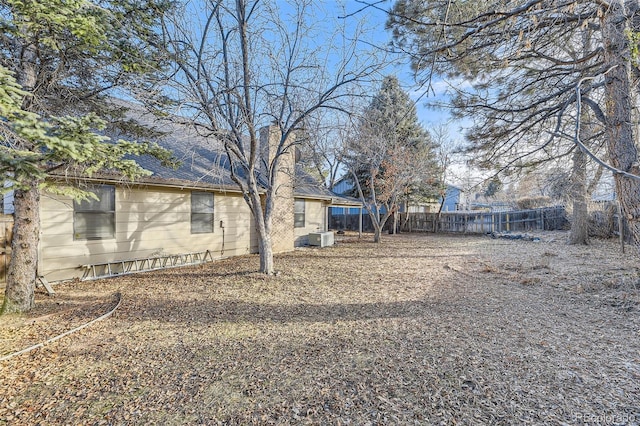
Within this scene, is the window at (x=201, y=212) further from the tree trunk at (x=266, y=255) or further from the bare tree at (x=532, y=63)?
the bare tree at (x=532, y=63)

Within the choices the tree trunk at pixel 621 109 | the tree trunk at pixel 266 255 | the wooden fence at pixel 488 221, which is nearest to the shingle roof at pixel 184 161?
the tree trunk at pixel 266 255

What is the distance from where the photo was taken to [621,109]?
4.18 metres

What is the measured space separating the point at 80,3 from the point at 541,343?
6.22 metres

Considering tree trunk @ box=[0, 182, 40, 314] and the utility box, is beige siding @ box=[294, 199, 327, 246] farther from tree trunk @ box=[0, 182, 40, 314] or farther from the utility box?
tree trunk @ box=[0, 182, 40, 314]

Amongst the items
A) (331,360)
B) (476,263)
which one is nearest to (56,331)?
(331,360)

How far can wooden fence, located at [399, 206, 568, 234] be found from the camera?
15914 millimetres

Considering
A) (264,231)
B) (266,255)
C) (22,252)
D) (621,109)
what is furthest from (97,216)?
(621,109)

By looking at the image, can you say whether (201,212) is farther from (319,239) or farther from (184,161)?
(319,239)

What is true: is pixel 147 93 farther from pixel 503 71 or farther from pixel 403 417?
pixel 503 71

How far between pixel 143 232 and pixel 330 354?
6.11 m

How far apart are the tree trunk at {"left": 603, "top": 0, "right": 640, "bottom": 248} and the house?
6.25 metres

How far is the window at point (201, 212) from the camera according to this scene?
8352 mm

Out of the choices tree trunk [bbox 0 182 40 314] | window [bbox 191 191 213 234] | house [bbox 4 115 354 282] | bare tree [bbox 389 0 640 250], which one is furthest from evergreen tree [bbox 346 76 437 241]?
tree trunk [bbox 0 182 40 314]

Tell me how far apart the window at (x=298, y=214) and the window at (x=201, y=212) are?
374 cm
